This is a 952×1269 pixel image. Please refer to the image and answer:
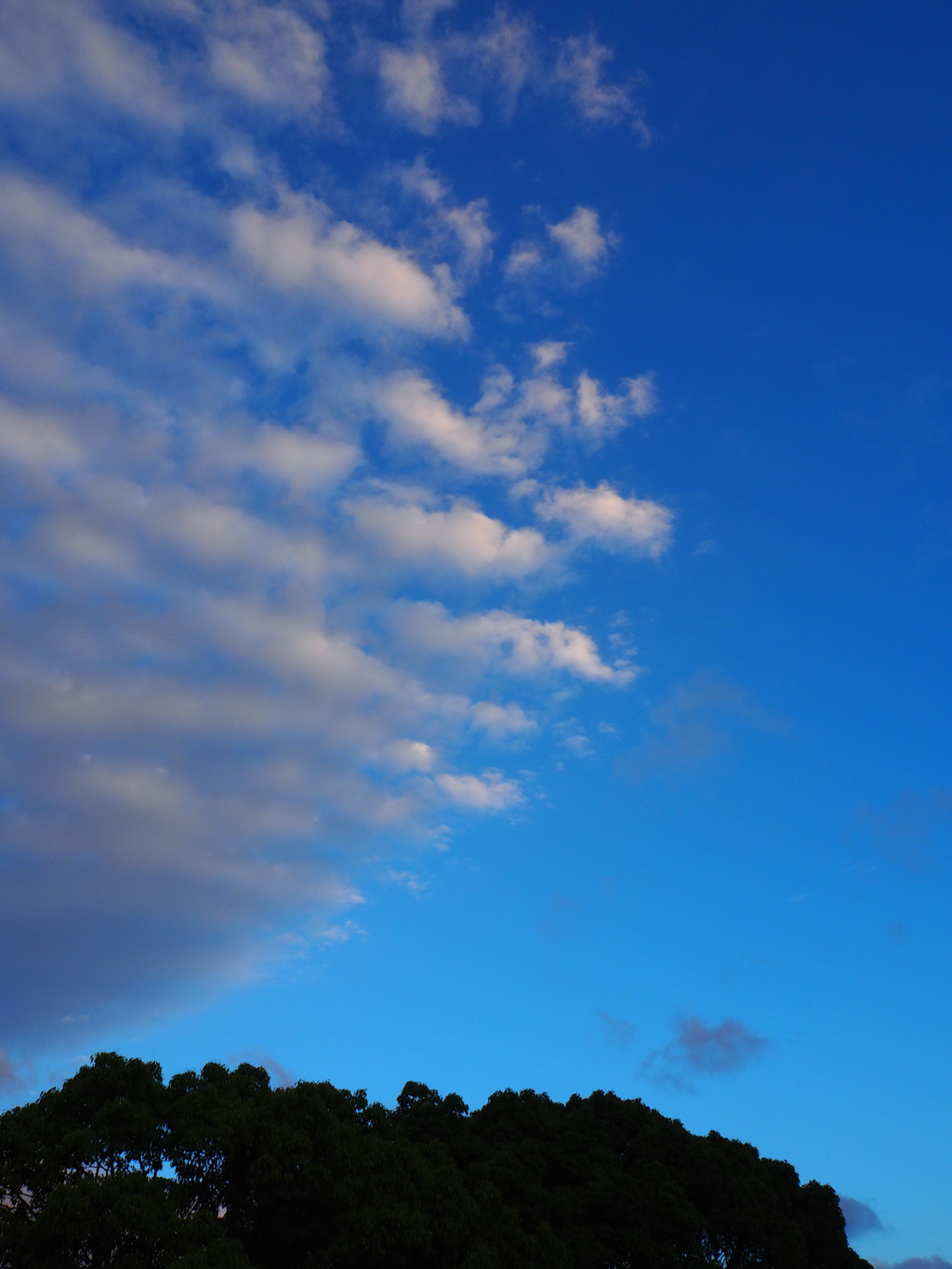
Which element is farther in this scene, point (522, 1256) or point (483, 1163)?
point (483, 1163)

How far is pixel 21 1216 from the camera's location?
18.6m

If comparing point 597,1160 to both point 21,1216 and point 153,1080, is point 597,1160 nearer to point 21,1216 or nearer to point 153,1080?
point 153,1080

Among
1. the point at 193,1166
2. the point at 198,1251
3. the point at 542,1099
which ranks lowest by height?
the point at 198,1251

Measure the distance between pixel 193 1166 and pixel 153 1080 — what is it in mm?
3052

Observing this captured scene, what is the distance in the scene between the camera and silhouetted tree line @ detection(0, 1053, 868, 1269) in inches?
702

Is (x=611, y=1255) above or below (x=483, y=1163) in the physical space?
below

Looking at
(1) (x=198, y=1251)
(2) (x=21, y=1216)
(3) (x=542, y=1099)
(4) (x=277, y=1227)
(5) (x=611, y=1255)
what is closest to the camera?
(1) (x=198, y=1251)

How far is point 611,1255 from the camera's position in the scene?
82.1ft

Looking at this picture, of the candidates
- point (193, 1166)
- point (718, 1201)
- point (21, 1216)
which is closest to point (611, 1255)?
point (718, 1201)

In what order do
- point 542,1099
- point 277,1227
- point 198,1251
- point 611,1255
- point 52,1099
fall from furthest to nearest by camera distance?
point 542,1099 → point 611,1255 → point 52,1099 → point 277,1227 → point 198,1251

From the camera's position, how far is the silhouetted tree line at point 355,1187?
58.5 ft

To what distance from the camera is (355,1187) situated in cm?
2080

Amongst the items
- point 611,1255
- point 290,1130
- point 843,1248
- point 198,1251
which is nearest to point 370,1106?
point 290,1130

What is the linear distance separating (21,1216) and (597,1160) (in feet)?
56.8
